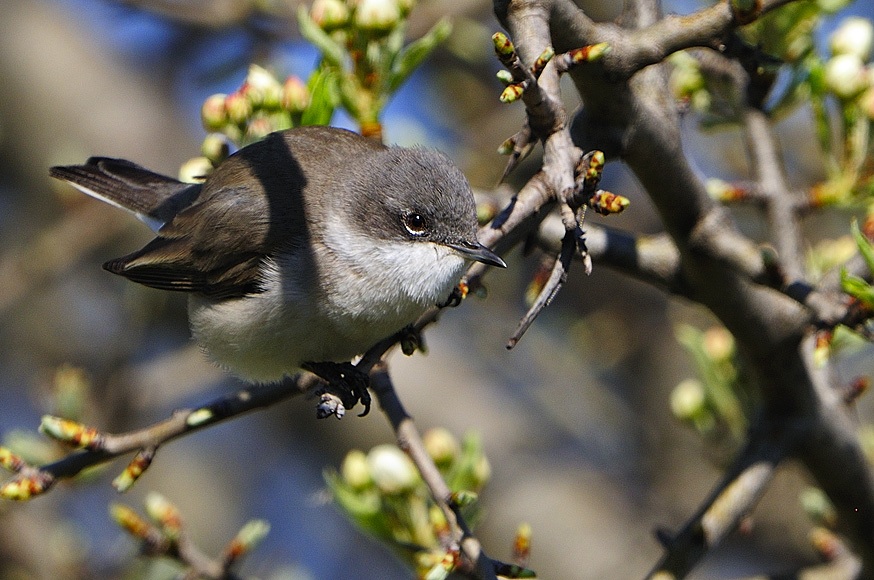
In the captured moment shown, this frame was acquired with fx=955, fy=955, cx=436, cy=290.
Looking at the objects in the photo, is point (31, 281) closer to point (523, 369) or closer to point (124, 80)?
point (124, 80)

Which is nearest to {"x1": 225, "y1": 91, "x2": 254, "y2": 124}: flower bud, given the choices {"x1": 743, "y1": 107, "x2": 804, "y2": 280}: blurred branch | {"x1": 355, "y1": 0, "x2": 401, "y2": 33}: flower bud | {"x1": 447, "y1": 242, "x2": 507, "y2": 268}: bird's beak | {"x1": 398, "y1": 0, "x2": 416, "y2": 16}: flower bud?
{"x1": 355, "y1": 0, "x2": 401, "y2": 33}: flower bud

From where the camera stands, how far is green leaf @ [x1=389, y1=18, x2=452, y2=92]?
111 inches

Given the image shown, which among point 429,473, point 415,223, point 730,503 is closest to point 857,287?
point 730,503

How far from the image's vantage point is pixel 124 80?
669 cm

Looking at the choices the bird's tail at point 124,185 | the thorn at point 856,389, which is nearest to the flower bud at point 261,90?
the bird's tail at point 124,185

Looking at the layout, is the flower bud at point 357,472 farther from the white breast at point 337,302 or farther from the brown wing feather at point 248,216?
the brown wing feather at point 248,216

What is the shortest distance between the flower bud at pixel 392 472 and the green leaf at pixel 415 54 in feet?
3.72

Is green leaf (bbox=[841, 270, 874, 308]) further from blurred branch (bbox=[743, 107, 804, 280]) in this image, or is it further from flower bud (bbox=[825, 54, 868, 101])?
flower bud (bbox=[825, 54, 868, 101])

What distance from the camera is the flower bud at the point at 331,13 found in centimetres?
282

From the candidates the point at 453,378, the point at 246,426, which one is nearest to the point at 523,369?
the point at 453,378

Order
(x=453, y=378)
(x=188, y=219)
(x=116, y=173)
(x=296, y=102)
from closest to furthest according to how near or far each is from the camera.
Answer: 1. (x=296, y=102)
2. (x=188, y=219)
3. (x=116, y=173)
4. (x=453, y=378)

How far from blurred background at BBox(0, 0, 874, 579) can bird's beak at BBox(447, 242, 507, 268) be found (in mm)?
1855

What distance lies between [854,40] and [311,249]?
6.09ft

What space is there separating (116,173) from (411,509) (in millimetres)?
2099
